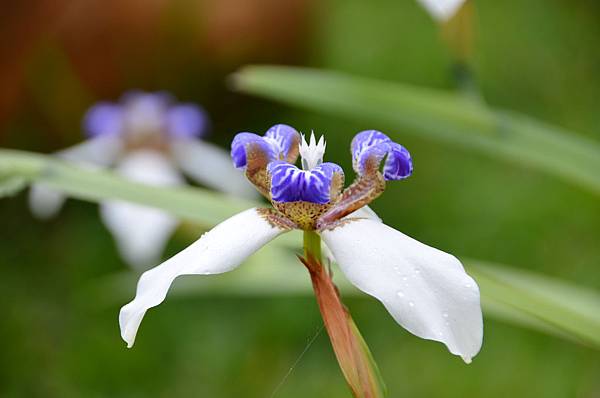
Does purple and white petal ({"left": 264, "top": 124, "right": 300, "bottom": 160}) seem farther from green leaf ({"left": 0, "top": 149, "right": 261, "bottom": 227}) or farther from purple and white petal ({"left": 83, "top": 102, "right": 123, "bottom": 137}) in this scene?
purple and white petal ({"left": 83, "top": 102, "right": 123, "bottom": 137})

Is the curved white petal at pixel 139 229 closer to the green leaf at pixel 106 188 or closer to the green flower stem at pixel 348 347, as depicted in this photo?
the green leaf at pixel 106 188

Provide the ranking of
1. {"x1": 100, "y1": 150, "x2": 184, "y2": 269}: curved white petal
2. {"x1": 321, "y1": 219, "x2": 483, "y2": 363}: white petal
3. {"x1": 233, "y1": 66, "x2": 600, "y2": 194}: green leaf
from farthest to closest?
{"x1": 100, "y1": 150, "x2": 184, "y2": 269}: curved white petal, {"x1": 233, "y1": 66, "x2": 600, "y2": 194}: green leaf, {"x1": 321, "y1": 219, "x2": 483, "y2": 363}: white petal

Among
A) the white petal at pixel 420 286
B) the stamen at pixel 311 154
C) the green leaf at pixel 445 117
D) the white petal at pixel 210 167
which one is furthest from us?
the white petal at pixel 210 167

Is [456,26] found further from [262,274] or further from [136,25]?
[136,25]

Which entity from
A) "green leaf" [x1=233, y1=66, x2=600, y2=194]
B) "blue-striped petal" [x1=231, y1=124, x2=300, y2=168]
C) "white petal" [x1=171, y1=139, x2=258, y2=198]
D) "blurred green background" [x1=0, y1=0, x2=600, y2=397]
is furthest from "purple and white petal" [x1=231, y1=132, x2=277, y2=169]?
"white petal" [x1=171, y1=139, x2=258, y2=198]

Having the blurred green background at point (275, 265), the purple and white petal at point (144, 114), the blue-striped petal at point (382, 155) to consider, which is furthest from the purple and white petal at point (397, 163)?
the purple and white petal at point (144, 114)

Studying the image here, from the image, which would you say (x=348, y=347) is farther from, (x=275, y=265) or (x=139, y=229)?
(x=139, y=229)

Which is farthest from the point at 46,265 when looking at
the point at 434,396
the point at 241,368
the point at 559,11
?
the point at 559,11
